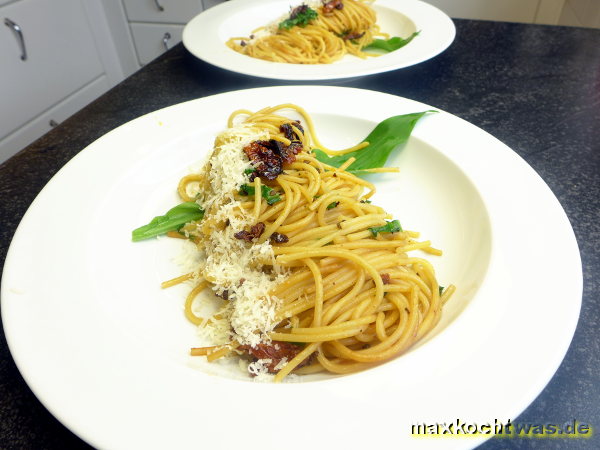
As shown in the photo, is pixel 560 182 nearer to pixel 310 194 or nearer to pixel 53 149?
pixel 310 194

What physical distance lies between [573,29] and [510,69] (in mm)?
929

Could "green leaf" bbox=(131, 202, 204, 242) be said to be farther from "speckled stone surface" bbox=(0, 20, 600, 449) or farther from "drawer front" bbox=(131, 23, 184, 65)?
"drawer front" bbox=(131, 23, 184, 65)

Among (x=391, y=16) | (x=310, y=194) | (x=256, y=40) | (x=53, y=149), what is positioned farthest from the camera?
(x=391, y=16)

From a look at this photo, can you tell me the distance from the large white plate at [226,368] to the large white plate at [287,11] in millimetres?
649

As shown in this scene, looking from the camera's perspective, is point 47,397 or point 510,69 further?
point 510,69

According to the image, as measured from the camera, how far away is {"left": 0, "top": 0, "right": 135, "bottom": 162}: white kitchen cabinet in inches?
153

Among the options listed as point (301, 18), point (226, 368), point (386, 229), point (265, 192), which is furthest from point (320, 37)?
point (226, 368)

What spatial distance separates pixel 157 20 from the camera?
4961 millimetres

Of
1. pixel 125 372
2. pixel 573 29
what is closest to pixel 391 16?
pixel 573 29

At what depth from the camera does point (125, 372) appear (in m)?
0.98

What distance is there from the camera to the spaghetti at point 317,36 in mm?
2912

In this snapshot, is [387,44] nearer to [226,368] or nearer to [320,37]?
[320,37]

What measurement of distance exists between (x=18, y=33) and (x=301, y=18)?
271cm

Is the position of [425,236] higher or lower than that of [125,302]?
lower
